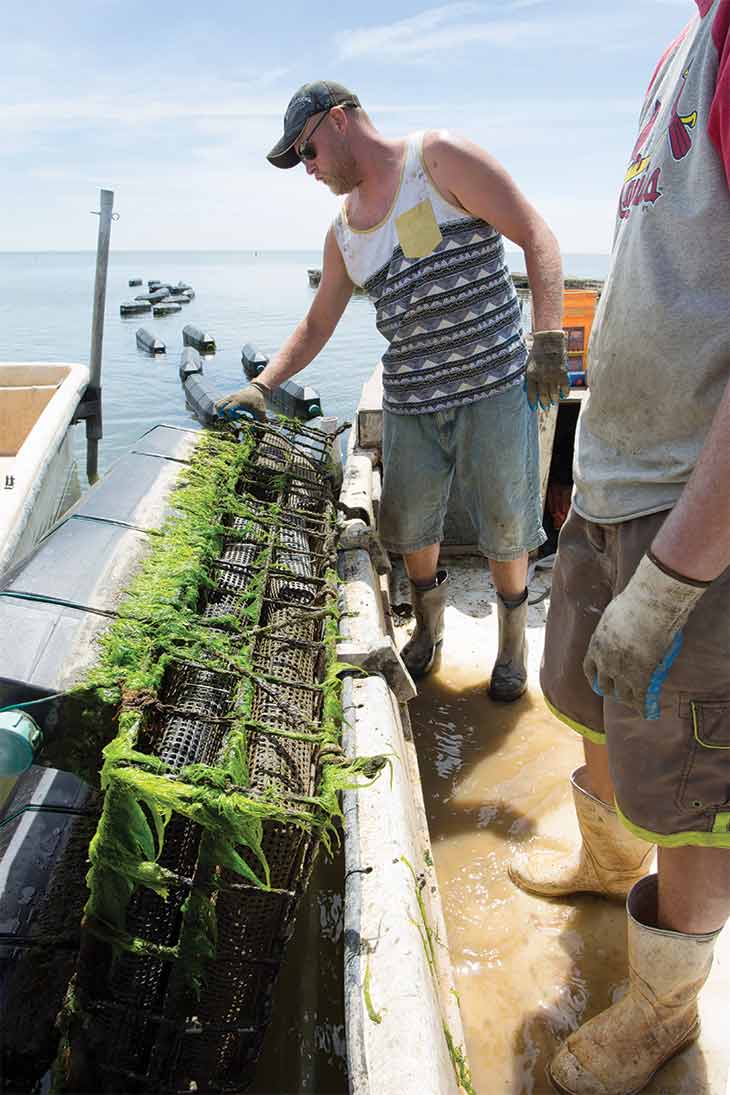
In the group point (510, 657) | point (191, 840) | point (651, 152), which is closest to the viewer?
point (651, 152)

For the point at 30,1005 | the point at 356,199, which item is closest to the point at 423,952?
the point at 30,1005

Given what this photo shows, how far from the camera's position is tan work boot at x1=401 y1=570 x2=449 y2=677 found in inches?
148

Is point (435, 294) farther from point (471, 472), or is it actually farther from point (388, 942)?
point (388, 942)

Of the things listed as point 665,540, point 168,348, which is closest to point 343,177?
point 665,540

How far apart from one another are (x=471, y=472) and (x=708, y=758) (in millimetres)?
1924

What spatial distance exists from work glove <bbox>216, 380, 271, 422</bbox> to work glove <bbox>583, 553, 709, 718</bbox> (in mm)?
2349

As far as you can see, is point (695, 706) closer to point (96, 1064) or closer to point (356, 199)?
point (96, 1064)

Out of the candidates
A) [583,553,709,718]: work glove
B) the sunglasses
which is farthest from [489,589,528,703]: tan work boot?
the sunglasses

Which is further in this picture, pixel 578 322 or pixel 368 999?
pixel 578 322

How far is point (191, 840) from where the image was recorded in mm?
1654

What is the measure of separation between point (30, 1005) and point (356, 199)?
306 cm

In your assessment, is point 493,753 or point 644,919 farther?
point 493,753

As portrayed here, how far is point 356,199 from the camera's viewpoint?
311 cm

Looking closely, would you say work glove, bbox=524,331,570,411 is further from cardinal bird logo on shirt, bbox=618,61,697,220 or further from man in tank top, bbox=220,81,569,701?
cardinal bird logo on shirt, bbox=618,61,697,220
